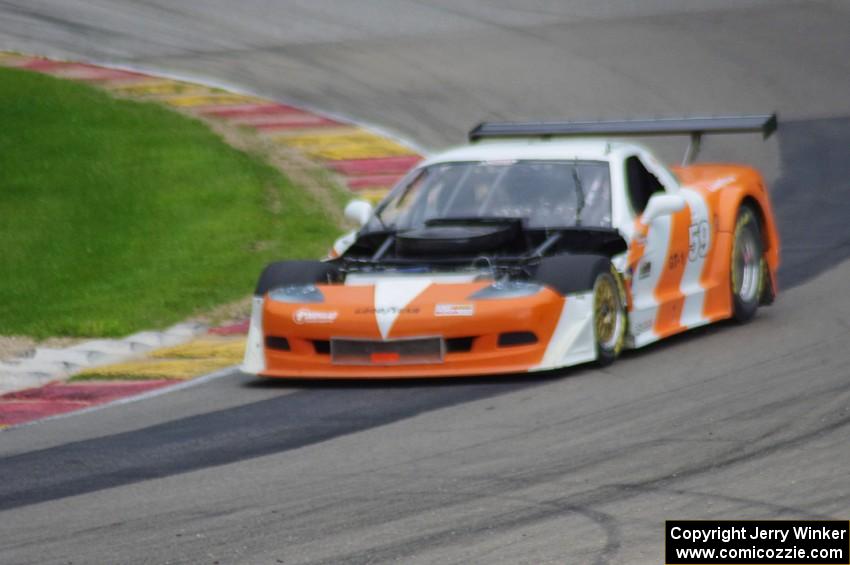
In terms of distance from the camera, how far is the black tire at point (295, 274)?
32.7 ft

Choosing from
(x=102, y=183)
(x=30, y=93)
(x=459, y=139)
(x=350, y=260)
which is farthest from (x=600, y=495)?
(x=30, y=93)

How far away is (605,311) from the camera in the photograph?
9727 millimetres

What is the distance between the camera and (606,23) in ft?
79.9

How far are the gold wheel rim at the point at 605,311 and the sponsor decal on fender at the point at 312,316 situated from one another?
1.43 m

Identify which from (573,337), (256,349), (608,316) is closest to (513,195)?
(608,316)

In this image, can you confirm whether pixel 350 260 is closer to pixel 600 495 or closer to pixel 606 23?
pixel 600 495

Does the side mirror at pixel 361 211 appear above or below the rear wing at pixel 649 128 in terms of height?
below

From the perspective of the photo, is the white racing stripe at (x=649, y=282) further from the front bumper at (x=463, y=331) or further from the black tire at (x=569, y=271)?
the front bumper at (x=463, y=331)

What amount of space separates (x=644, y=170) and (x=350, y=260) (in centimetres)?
201

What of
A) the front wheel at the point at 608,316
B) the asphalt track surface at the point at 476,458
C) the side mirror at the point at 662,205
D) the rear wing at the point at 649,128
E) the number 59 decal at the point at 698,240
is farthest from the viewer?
the rear wing at the point at 649,128

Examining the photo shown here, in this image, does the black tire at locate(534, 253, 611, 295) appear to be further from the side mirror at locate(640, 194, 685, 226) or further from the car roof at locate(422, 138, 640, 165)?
the car roof at locate(422, 138, 640, 165)

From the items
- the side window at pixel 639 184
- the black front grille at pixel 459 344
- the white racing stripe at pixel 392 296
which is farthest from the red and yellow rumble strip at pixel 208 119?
the side window at pixel 639 184

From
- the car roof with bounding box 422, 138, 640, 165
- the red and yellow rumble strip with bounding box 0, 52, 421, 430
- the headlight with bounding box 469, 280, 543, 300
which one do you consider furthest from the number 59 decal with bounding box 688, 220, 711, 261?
the red and yellow rumble strip with bounding box 0, 52, 421, 430

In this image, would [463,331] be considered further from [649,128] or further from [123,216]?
→ [123,216]
